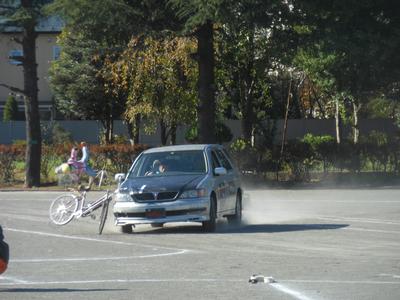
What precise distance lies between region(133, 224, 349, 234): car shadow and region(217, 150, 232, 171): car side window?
1.25 m

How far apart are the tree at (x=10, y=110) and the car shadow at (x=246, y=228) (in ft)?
142

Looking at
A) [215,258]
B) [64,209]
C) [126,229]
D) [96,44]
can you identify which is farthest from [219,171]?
[96,44]

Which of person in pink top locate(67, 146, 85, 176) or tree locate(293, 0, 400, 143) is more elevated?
tree locate(293, 0, 400, 143)

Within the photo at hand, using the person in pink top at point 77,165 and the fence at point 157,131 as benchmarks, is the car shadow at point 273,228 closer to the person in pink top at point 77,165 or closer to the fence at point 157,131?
the person in pink top at point 77,165

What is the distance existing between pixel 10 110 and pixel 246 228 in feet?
146

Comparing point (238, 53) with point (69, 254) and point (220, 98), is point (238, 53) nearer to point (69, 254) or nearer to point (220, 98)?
point (220, 98)

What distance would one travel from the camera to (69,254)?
556 inches

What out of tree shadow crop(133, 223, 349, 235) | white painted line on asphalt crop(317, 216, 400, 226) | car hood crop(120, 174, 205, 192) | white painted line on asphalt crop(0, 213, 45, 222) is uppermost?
car hood crop(120, 174, 205, 192)

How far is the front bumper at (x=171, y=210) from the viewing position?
53.7ft

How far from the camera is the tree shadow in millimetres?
17391

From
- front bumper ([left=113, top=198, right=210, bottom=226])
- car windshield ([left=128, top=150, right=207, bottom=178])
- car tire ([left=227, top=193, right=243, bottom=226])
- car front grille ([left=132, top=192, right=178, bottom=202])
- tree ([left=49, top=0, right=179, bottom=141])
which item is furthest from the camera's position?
tree ([left=49, top=0, right=179, bottom=141])

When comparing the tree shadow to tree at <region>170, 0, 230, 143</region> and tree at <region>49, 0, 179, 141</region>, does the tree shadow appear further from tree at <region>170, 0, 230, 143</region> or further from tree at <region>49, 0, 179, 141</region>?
tree at <region>49, 0, 179, 141</region>

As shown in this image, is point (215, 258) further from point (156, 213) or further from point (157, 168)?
point (157, 168)

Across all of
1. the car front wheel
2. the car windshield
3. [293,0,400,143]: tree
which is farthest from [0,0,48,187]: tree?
the car front wheel
